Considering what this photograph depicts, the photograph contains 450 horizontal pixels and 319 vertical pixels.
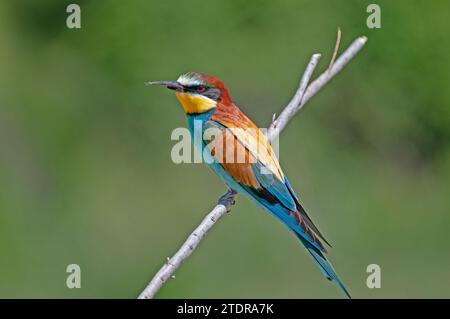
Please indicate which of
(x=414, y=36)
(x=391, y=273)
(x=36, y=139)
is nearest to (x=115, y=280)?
(x=36, y=139)

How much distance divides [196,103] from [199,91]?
39mm

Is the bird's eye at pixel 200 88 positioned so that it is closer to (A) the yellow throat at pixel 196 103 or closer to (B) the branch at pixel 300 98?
(A) the yellow throat at pixel 196 103

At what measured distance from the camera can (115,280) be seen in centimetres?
341

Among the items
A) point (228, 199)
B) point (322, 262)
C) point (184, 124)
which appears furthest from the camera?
point (184, 124)

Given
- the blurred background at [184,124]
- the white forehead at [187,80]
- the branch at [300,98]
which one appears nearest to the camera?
the branch at [300,98]

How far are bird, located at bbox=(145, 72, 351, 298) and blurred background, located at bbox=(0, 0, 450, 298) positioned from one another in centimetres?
104

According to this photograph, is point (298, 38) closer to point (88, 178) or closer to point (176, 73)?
point (176, 73)

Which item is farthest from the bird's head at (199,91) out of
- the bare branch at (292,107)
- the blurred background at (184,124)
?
the blurred background at (184,124)

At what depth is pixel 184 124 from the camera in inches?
141

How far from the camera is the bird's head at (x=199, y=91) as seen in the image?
2.33 meters

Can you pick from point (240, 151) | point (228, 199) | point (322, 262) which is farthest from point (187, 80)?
point (322, 262)

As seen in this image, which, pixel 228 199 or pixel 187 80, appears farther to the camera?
pixel 228 199

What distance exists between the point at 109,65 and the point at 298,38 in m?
0.82

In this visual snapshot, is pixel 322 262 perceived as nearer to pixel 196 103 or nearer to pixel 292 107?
pixel 292 107
